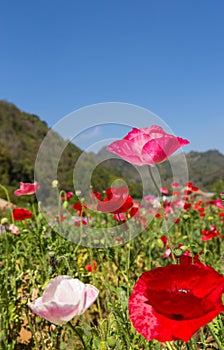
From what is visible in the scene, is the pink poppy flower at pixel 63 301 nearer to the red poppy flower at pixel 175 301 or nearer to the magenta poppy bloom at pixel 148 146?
the red poppy flower at pixel 175 301

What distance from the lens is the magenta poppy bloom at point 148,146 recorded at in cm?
90

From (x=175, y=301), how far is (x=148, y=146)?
42cm

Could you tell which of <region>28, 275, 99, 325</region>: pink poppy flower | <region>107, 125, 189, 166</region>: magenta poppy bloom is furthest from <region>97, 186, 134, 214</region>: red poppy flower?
<region>28, 275, 99, 325</region>: pink poppy flower

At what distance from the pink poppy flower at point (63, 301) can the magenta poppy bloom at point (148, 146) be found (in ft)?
1.10

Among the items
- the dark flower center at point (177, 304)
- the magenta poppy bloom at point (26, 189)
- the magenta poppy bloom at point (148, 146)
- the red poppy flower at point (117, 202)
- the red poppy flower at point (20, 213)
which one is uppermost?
the magenta poppy bloom at point (148, 146)

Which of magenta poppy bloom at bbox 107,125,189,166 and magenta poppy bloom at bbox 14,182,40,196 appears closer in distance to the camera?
magenta poppy bloom at bbox 107,125,189,166

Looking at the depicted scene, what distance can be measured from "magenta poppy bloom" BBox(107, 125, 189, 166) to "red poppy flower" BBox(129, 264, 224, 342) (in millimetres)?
332

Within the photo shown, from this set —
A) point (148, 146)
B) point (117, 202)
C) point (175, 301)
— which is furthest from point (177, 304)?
point (117, 202)

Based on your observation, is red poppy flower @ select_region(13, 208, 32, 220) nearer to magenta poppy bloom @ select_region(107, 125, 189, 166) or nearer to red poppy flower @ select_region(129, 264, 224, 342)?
magenta poppy bloom @ select_region(107, 125, 189, 166)

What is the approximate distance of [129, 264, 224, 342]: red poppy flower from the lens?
0.55m

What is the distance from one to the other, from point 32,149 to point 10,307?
37.8m

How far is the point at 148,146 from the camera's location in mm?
899

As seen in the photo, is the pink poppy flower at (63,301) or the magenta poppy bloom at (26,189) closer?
the pink poppy flower at (63,301)

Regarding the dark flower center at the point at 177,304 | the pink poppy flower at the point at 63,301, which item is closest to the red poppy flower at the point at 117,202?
the pink poppy flower at the point at 63,301
